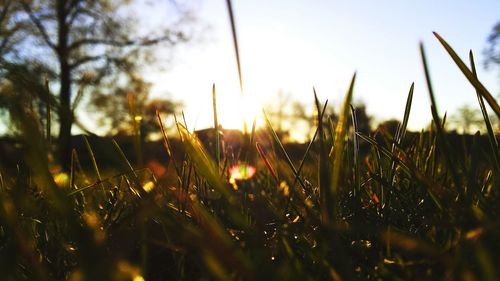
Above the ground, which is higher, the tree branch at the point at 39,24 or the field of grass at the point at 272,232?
the tree branch at the point at 39,24

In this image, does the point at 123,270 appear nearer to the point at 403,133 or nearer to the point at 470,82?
the point at 470,82

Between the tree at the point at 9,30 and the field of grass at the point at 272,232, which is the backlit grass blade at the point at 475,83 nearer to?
the field of grass at the point at 272,232

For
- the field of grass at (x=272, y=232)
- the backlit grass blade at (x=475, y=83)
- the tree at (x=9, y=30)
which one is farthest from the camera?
the tree at (x=9, y=30)

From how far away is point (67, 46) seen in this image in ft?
53.9

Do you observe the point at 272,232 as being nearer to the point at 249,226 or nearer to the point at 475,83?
the point at 249,226

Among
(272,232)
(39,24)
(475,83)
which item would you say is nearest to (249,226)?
(272,232)

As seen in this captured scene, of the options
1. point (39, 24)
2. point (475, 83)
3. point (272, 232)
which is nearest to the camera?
point (475, 83)

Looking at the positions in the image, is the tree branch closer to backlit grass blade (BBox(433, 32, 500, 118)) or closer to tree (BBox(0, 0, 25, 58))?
tree (BBox(0, 0, 25, 58))

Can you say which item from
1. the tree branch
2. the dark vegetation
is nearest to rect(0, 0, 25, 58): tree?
the tree branch

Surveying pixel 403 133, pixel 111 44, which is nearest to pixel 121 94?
pixel 111 44

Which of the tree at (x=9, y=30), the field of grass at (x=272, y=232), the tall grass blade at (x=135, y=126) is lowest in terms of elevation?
the field of grass at (x=272, y=232)

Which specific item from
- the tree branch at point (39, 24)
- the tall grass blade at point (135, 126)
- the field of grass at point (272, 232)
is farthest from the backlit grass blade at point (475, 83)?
the tree branch at point (39, 24)

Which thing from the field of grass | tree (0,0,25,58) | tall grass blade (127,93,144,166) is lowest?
the field of grass

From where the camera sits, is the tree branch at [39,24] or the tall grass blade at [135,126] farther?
the tree branch at [39,24]
